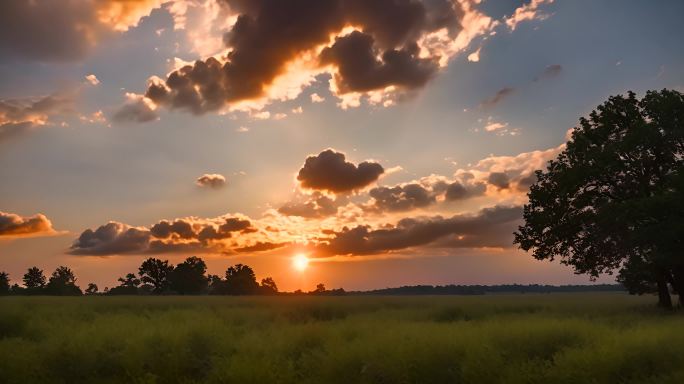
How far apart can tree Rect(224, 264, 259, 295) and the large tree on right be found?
92.1 m

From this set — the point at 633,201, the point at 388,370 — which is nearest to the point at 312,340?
the point at 388,370

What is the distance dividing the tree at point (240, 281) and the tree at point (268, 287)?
8113 millimetres

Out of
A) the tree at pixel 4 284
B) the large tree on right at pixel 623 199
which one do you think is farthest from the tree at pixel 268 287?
the large tree on right at pixel 623 199

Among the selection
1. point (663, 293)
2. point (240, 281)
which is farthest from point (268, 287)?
point (663, 293)

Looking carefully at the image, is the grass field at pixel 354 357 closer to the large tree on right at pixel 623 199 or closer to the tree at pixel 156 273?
the large tree on right at pixel 623 199

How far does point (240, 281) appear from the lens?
117375mm

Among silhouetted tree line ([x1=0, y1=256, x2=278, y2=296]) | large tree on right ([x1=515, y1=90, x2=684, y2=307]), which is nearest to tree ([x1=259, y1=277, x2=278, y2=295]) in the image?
silhouetted tree line ([x1=0, y1=256, x2=278, y2=296])

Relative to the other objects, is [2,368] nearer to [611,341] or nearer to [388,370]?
[388,370]

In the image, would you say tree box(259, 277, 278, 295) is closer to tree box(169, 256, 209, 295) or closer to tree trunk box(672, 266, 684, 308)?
tree box(169, 256, 209, 295)

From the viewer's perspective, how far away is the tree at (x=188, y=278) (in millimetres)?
111062

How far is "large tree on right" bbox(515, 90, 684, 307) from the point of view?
27.3 m

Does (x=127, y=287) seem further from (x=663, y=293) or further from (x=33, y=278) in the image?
(x=663, y=293)

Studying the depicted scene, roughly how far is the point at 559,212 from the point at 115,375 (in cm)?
2753

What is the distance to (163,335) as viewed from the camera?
15.7 meters
